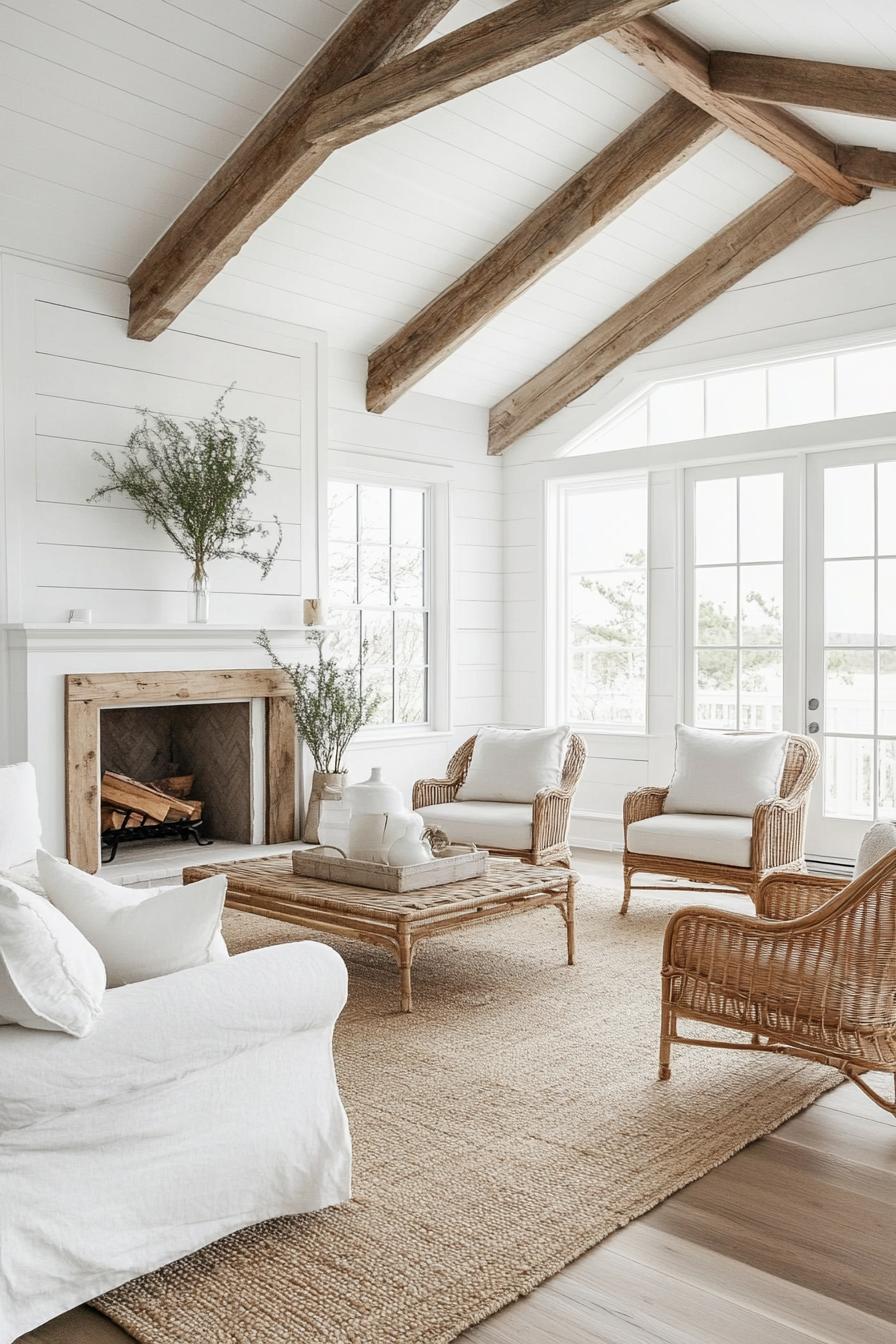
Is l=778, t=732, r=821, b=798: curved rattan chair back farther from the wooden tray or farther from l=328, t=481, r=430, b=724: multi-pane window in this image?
l=328, t=481, r=430, b=724: multi-pane window

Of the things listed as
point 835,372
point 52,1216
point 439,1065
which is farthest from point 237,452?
point 52,1216

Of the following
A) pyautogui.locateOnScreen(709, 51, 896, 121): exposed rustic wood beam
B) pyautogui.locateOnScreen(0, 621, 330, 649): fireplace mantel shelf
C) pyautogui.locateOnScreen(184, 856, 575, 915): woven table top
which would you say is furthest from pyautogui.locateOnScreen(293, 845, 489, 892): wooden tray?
pyautogui.locateOnScreen(709, 51, 896, 121): exposed rustic wood beam

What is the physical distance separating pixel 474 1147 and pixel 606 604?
15.8 ft

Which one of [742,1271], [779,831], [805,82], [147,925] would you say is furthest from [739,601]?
[147,925]

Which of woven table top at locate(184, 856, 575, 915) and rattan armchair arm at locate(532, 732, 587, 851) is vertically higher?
rattan armchair arm at locate(532, 732, 587, 851)

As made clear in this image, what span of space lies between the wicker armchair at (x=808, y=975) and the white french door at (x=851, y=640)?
10.3 feet

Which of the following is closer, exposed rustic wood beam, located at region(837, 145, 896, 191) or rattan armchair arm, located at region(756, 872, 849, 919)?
rattan armchair arm, located at region(756, 872, 849, 919)

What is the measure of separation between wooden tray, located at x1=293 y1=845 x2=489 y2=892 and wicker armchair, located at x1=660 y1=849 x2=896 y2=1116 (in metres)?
1.04

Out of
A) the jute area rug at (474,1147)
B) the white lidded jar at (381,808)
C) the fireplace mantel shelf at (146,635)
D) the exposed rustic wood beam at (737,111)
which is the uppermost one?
the exposed rustic wood beam at (737,111)

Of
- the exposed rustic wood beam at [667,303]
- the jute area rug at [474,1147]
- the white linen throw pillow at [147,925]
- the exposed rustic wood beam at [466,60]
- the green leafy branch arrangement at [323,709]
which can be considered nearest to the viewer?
the jute area rug at [474,1147]

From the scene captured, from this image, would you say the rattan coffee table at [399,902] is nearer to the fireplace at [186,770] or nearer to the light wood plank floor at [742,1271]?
the light wood plank floor at [742,1271]

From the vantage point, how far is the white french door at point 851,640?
19.1ft

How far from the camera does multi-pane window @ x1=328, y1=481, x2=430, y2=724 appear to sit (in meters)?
6.71

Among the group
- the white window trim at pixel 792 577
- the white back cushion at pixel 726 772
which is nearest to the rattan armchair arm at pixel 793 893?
the white back cushion at pixel 726 772
